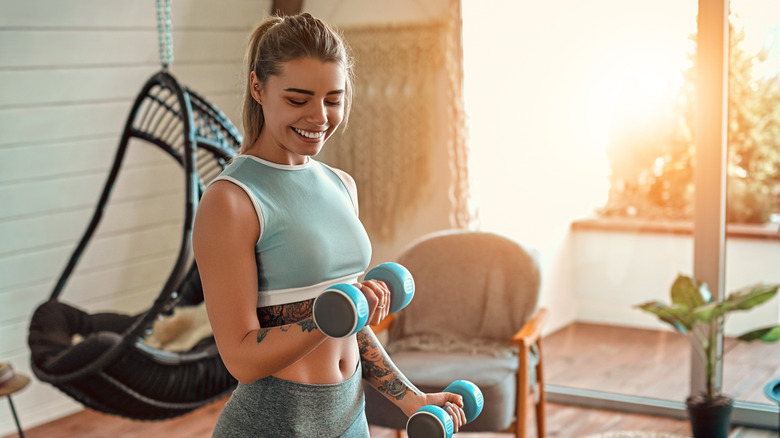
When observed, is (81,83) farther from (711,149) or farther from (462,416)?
(462,416)

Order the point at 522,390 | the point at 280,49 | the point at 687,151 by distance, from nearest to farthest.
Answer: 1. the point at 280,49
2. the point at 522,390
3. the point at 687,151

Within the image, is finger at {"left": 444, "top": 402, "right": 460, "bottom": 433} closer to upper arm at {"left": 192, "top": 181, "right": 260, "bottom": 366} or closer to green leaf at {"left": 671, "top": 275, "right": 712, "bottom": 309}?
upper arm at {"left": 192, "top": 181, "right": 260, "bottom": 366}

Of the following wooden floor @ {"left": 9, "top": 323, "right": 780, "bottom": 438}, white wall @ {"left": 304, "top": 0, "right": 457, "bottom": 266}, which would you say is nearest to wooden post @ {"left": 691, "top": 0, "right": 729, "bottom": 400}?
wooden floor @ {"left": 9, "top": 323, "right": 780, "bottom": 438}

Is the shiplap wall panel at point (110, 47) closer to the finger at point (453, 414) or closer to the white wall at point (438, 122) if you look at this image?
the white wall at point (438, 122)

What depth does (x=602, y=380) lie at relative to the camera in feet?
11.5

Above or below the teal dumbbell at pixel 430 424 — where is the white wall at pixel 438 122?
above

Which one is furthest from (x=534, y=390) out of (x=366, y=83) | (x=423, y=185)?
(x=366, y=83)

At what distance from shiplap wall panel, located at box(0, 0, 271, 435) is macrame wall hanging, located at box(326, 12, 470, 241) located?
843mm

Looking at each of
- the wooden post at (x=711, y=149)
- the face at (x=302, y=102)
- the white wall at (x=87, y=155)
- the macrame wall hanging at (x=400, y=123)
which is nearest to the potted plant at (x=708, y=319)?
the wooden post at (x=711, y=149)

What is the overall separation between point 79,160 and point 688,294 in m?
2.60

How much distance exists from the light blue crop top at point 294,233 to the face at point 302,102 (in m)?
0.05

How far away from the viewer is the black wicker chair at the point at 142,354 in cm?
243

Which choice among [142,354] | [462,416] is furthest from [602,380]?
[462,416]

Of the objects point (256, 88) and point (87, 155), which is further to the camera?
point (87, 155)
